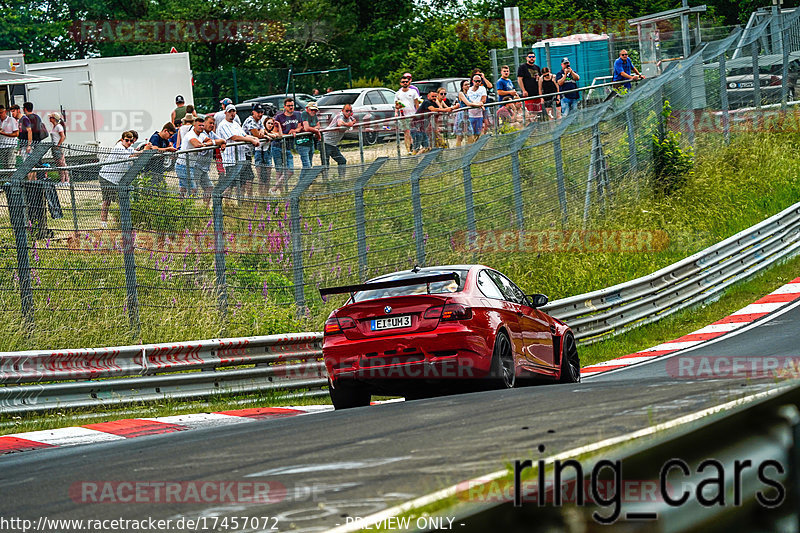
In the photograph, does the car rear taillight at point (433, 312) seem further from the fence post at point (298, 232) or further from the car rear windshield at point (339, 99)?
the car rear windshield at point (339, 99)

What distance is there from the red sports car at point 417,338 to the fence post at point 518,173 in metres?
7.99

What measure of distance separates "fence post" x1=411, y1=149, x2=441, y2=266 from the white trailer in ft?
53.1

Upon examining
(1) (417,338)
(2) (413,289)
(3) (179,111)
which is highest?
(3) (179,111)

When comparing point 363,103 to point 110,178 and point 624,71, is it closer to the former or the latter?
point 624,71

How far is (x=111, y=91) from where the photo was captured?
31.2 m

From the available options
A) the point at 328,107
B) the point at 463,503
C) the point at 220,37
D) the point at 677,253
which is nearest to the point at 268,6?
the point at 220,37

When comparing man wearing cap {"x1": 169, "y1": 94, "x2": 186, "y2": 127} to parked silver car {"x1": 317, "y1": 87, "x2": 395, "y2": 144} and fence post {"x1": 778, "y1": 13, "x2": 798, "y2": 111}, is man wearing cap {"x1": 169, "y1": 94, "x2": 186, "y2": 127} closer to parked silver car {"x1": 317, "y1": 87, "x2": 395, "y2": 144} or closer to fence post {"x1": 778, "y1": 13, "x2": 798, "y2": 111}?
parked silver car {"x1": 317, "y1": 87, "x2": 395, "y2": 144}

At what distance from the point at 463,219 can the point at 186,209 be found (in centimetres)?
608

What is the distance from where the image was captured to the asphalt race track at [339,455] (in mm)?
3178

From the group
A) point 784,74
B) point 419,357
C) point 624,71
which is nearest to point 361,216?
point 419,357

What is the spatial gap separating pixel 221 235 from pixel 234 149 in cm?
332

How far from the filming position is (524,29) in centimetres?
5941

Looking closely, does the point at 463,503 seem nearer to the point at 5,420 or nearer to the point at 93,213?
the point at 5,420

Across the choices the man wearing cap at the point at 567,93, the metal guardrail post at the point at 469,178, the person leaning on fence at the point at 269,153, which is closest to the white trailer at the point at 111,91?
the person leaning on fence at the point at 269,153
